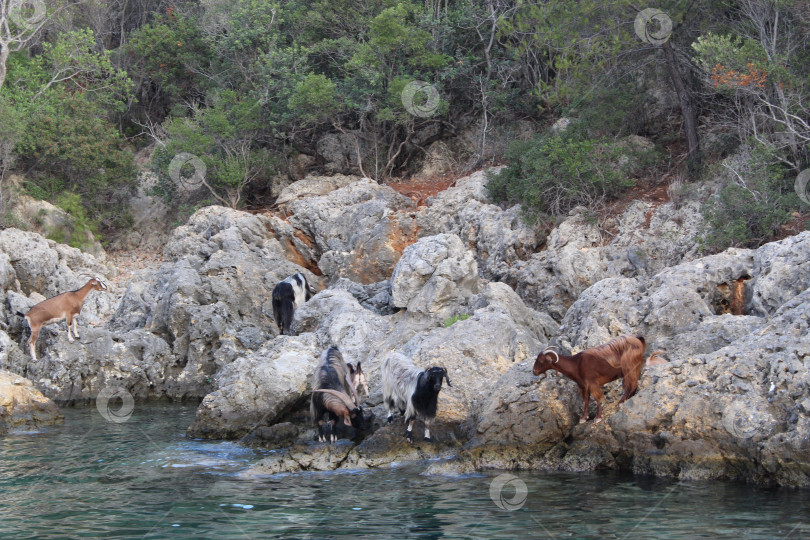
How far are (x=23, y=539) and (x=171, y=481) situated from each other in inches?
86.1

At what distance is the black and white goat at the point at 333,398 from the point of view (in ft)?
31.8

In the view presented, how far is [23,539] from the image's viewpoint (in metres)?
6.43

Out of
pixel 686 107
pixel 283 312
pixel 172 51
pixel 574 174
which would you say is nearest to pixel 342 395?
pixel 283 312

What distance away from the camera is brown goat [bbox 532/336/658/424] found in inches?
348

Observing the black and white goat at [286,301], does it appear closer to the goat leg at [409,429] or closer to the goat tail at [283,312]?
the goat tail at [283,312]

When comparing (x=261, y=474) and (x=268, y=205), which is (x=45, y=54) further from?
(x=261, y=474)

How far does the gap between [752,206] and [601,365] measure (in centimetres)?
768

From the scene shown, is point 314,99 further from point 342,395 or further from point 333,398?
point 333,398

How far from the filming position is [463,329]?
11352 mm

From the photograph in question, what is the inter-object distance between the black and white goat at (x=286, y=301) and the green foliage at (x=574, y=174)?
599cm

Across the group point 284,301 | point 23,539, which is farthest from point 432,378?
point 284,301

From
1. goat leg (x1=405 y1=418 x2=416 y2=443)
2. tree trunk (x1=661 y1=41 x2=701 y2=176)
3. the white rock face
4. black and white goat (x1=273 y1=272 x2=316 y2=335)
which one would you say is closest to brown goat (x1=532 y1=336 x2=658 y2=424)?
goat leg (x1=405 y1=418 x2=416 y2=443)

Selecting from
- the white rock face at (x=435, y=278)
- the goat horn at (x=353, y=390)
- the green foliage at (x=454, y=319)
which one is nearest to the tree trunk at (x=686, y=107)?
the white rock face at (x=435, y=278)

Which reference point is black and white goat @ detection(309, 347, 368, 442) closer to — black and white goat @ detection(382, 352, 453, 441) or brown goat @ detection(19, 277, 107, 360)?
black and white goat @ detection(382, 352, 453, 441)
